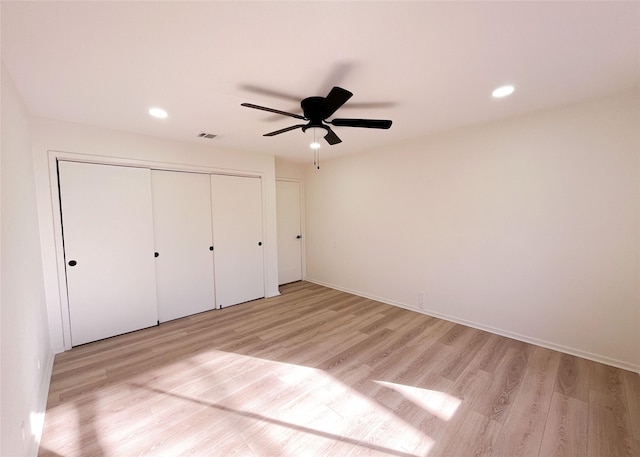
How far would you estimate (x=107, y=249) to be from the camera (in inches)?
116

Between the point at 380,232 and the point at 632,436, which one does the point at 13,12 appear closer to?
the point at 380,232

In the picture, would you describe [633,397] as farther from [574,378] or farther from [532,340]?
[532,340]

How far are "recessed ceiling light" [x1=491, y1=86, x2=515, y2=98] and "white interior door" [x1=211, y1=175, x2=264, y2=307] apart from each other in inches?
129

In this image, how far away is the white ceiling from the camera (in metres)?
1.28

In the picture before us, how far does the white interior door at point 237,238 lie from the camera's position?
387 cm

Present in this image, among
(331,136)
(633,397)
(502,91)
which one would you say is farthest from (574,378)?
(331,136)

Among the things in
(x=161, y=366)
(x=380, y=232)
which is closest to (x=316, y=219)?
(x=380, y=232)

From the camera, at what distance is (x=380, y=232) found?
13.4 ft

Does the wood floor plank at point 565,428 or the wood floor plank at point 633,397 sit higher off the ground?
the wood floor plank at point 633,397

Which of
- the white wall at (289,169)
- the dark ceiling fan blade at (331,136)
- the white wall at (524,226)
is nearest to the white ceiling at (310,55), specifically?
the dark ceiling fan blade at (331,136)

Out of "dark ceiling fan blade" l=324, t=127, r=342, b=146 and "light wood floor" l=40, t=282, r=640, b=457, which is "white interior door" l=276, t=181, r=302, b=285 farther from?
"dark ceiling fan blade" l=324, t=127, r=342, b=146

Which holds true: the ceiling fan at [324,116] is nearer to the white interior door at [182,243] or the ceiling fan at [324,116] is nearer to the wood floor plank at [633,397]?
the white interior door at [182,243]

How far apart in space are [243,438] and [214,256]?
263cm

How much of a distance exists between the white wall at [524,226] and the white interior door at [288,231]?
160cm
